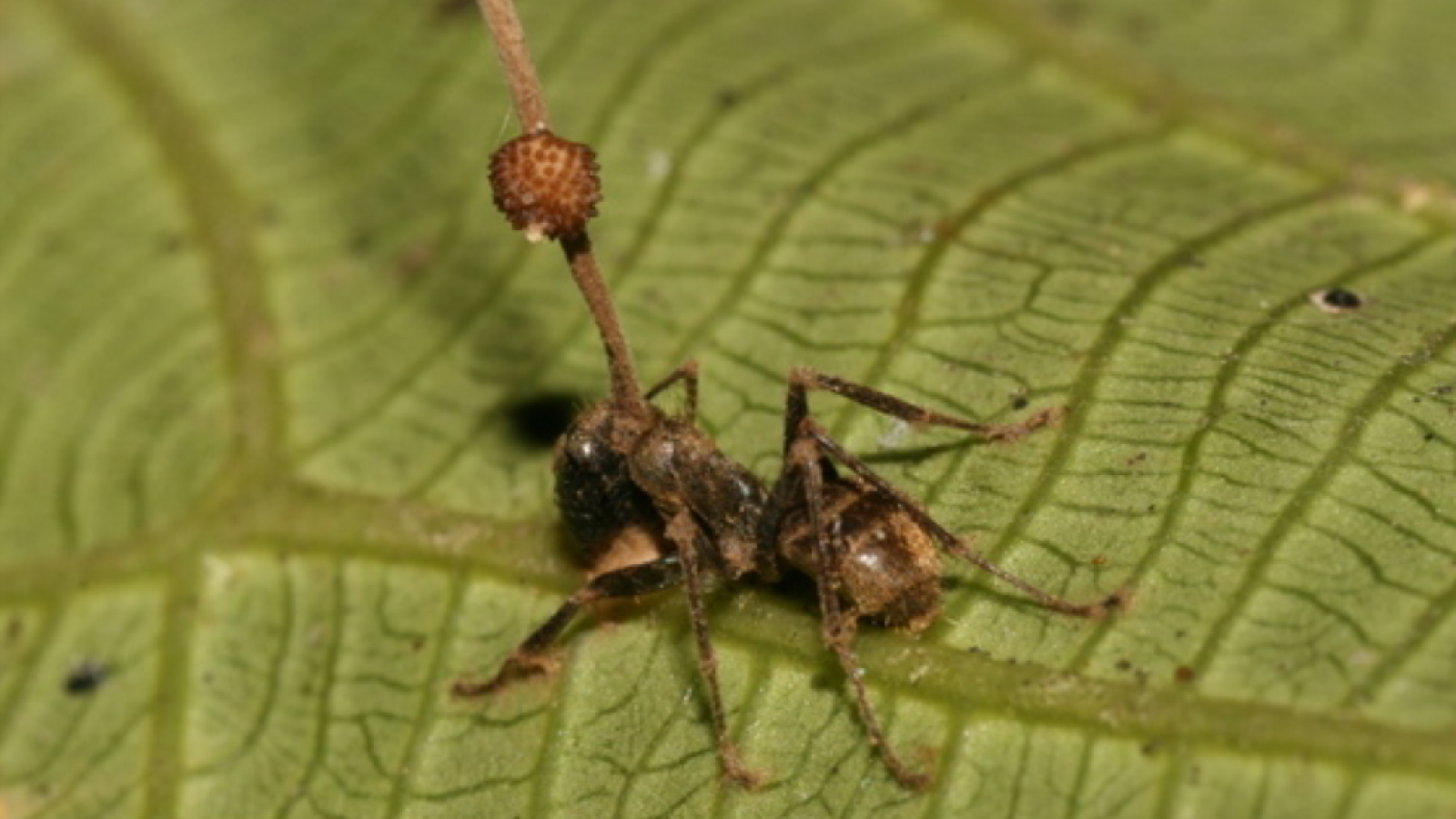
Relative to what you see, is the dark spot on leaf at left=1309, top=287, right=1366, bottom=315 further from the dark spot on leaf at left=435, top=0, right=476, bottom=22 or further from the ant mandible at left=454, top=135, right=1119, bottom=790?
the dark spot on leaf at left=435, top=0, right=476, bottom=22

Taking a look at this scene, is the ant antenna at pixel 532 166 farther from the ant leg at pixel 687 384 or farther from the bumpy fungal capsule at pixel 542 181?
the ant leg at pixel 687 384

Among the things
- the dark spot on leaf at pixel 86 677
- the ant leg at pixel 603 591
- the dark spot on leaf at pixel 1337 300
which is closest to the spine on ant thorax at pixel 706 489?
the ant leg at pixel 603 591

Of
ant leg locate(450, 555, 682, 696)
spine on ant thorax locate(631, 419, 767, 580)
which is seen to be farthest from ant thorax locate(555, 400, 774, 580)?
ant leg locate(450, 555, 682, 696)

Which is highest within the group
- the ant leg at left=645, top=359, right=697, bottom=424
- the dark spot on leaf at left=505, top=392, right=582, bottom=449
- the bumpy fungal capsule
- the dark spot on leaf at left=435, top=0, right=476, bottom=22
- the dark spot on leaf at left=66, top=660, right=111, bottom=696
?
the dark spot on leaf at left=435, top=0, right=476, bottom=22

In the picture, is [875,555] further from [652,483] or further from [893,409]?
[652,483]

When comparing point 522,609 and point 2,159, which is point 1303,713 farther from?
point 2,159
